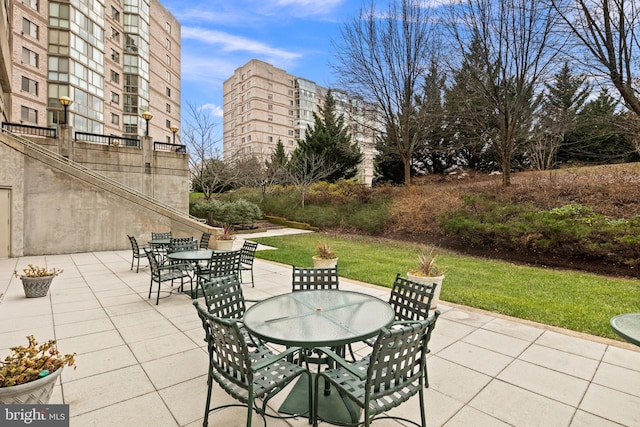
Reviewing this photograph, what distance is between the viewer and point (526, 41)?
44.1 feet

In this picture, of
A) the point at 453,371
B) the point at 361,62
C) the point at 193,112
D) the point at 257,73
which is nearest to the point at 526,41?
the point at 361,62

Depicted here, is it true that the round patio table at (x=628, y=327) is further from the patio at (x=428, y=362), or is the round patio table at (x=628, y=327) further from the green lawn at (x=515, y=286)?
the green lawn at (x=515, y=286)

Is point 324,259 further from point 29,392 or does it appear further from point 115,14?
point 115,14

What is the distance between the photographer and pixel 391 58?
733 inches

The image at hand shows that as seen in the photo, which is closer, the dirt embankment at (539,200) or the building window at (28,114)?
the dirt embankment at (539,200)

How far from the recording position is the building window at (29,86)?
974 inches

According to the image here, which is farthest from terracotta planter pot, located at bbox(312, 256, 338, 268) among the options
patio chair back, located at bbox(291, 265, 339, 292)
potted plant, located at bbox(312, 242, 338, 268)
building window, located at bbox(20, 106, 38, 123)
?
building window, located at bbox(20, 106, 38, 123)

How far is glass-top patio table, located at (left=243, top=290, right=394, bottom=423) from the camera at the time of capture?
245 centimetres

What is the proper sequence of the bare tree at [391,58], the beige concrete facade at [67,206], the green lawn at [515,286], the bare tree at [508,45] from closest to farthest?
→ the green lawn at [515,286] < the beige concrete facade at [67,206] < the bare tree at [508,45] < the bare tree at [391,58]

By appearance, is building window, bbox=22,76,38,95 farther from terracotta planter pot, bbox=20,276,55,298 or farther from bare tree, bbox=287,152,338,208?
terracotta planter pot, bbox=20,276,55,298

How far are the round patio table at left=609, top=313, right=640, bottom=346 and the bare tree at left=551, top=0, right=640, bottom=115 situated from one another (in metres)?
12.2

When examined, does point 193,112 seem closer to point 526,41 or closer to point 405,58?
point 405,58


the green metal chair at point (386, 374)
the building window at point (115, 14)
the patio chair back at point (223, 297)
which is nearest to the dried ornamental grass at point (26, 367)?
the patio chair back at point (223, 297)

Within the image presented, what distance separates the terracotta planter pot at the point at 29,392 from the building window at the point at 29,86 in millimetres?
32648
